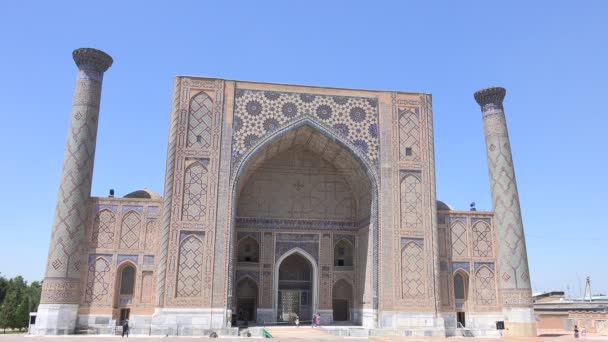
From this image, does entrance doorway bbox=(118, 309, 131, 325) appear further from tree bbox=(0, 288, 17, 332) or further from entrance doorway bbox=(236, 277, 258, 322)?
tree bbox=(0, 288, 17, 332)

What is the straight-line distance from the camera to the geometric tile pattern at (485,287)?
14336 millimetres

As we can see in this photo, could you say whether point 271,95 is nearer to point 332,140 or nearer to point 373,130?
point 332,140

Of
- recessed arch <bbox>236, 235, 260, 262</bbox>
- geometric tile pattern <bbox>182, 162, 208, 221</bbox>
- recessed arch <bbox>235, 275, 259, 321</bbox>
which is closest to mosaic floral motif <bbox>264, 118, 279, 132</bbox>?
geometric tile pattern <bbox>182, 162, 208, 221</bbox>

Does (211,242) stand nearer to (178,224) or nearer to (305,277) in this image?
(178,224)

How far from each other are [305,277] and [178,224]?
15.7ft

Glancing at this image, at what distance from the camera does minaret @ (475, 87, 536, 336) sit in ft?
45.4

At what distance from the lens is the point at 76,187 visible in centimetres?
1313

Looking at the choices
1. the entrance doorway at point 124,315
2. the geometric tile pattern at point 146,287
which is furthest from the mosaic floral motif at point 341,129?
the entrance doorway at point 124,315

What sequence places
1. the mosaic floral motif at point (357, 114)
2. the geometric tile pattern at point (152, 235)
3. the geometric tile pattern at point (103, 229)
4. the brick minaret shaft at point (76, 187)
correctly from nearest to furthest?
the brick minaret shaft at point (76, 187), the geometric tile pattern at point (103, 229), the geometric tile pattern at point (152, 235), the mosaic floral motif at point (357, 114)

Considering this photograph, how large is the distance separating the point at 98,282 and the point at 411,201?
8427mm

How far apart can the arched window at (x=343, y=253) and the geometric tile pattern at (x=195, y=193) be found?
4.73 m

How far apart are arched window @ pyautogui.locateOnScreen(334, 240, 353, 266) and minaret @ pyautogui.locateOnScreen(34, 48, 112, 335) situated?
7.22 meters

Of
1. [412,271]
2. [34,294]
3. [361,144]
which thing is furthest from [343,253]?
[34,294]

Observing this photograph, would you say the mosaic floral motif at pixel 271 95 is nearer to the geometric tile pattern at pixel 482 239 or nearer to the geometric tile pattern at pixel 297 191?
the geometric tile pattern at pixel 297 191
